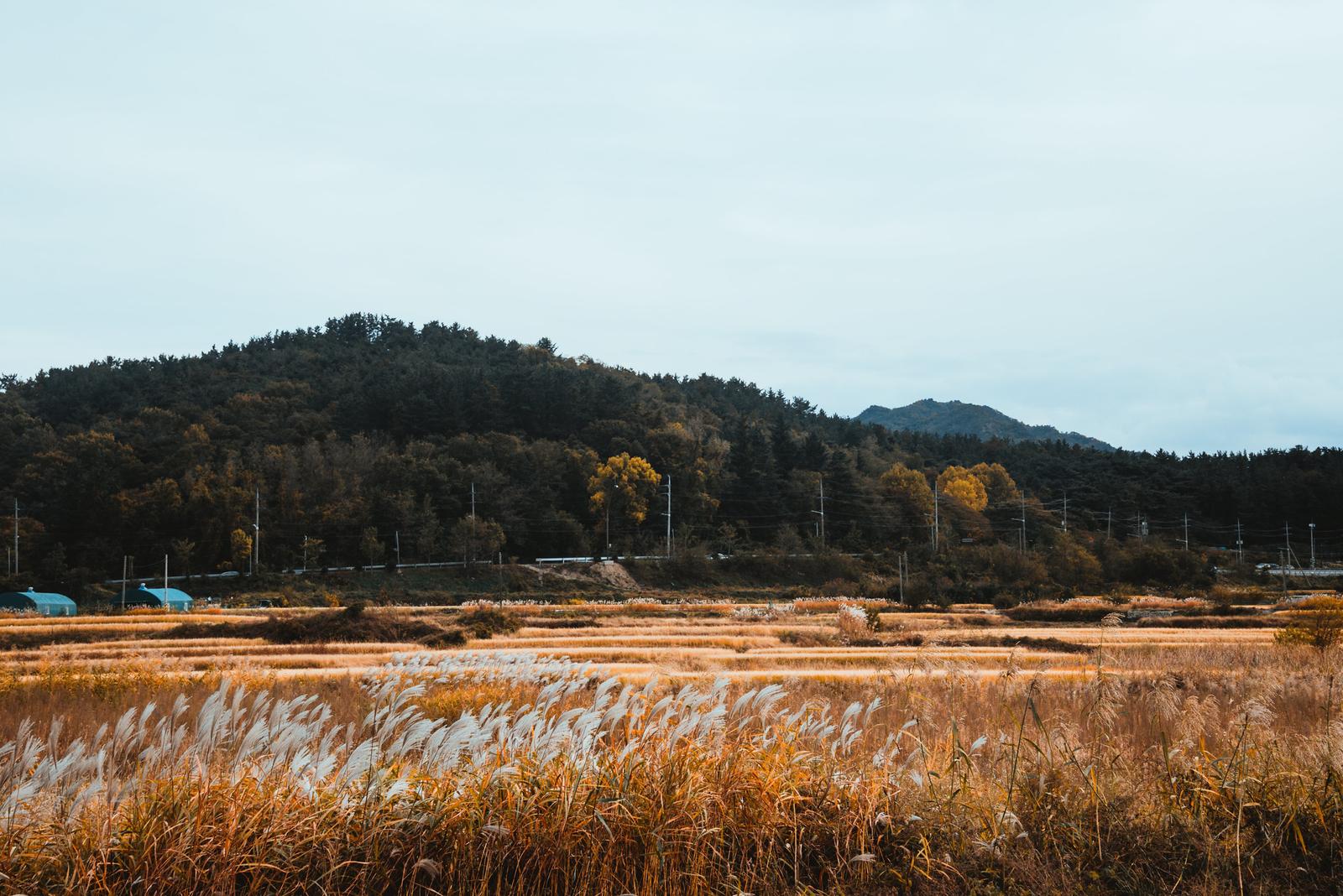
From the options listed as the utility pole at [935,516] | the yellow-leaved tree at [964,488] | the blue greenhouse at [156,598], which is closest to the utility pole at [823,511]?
the utility pole at [935,516]

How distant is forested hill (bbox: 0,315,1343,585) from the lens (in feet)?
240

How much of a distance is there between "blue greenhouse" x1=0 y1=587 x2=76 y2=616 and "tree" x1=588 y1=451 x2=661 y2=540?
142 ft

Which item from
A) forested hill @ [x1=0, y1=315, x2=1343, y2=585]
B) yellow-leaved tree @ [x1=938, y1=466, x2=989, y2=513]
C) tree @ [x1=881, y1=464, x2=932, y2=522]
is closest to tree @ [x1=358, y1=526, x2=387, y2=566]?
forested hill @ [x1=0, y1=315, x2=1343, y2=585]

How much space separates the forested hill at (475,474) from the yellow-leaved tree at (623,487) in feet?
0.87

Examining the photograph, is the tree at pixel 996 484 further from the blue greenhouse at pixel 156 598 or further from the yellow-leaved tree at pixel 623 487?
the blue greenhouse at pixel 156 598

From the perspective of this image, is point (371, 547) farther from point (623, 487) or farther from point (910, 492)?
point (910, 492)

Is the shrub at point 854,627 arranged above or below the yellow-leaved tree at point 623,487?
below

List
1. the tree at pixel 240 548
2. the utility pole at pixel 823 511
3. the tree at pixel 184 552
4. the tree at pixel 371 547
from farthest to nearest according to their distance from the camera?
the utility pole at pixel 823 511 < the tree at pixel 371 547 < the tree at pixel 184 552 < the tree at pixel 240 548

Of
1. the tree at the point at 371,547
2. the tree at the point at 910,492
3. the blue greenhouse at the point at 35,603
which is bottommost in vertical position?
the blue greenhouse at the point at 35,603

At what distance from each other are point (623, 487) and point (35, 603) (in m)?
46.7

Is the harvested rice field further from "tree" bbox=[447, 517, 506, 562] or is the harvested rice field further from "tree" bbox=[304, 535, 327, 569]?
"tree" bbox=[447, 517, 506, 562]

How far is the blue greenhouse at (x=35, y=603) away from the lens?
4922cm

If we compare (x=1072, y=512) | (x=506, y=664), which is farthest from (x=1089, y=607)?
(x=1072, y=512)

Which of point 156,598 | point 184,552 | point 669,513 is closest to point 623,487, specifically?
point 669,513
